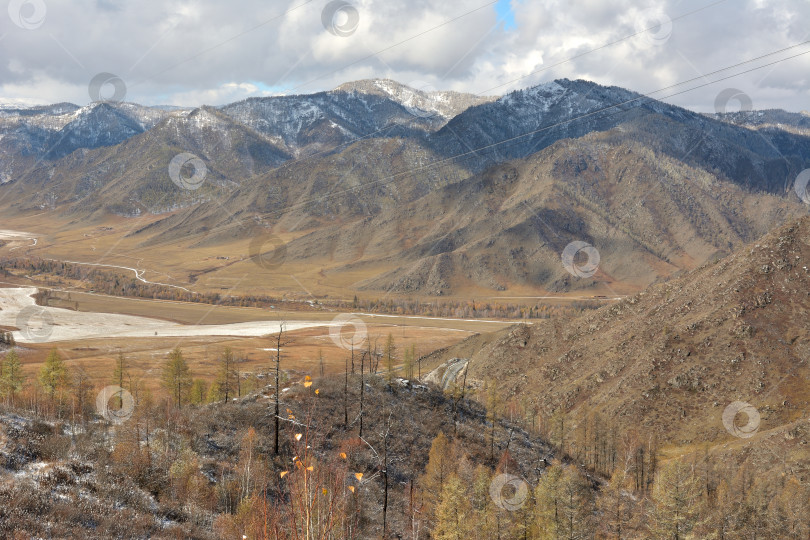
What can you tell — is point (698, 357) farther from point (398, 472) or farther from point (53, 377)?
point (53, 377)

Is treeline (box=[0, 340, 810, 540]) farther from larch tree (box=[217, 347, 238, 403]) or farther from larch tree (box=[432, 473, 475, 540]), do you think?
larch tree (box=[217, 347, 238, 403])

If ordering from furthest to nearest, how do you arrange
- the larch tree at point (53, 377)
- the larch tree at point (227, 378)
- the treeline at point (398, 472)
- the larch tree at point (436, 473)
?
the larch tree at point (227, 378), the larch tree at point (53, 377), the larch tree at point (436, 473), the treeline at point (398, 472)

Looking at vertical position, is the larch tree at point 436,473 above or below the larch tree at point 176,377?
below

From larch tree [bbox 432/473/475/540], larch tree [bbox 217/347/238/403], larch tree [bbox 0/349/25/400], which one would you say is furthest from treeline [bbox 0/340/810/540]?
larch tree [bbox 217/347/238/403]

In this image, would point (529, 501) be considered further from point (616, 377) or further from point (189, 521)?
point (616, 377)

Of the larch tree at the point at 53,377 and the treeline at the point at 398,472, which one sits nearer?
the treeline at the point at 398,472

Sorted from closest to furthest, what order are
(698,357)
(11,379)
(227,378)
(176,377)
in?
(11,379), (176,377), (227,378), (698,357)

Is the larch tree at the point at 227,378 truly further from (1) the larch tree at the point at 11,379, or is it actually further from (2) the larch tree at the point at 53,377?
(1) the larch tree at the point at 11,379

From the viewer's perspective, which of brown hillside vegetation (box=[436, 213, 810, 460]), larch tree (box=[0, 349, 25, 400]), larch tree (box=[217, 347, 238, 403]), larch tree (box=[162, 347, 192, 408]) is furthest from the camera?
brown hillside vegetation (box=[436, 213, 810, 460])

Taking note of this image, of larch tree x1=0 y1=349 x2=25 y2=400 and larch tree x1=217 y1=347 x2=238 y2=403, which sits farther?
larch tree x1=217 y1=347 x2=238 y2=403

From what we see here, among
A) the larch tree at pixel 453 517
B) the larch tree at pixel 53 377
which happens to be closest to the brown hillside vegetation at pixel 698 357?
the larch tree at pixel 453 517

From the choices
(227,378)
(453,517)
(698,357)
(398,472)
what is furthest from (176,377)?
(698,357)
